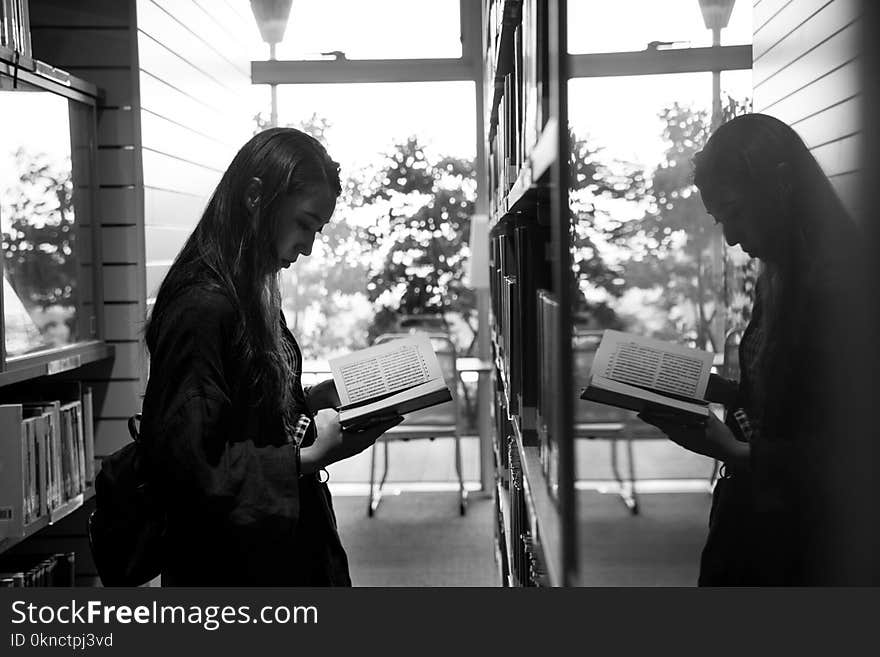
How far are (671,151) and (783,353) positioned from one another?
26 cm

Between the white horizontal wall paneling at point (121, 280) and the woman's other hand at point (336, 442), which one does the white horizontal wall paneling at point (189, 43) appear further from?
the woman's other hand at point (336, 442)

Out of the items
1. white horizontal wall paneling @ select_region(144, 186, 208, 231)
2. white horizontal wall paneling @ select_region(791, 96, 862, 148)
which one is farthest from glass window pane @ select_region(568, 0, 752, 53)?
white horizontal wall paneling @ select_region(144, 186, 208, 231)

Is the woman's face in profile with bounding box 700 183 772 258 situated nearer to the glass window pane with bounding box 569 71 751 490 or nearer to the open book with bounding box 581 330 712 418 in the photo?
the glass window pane with bounding box 569 71 751 490

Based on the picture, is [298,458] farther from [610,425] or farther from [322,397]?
[610,425]

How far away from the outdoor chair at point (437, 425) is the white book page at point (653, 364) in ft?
12.4

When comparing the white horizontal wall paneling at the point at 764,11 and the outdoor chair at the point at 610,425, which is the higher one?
the white horizontal wall paneling at the point at 764,11

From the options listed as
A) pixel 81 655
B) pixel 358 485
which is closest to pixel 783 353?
pixel 81 655

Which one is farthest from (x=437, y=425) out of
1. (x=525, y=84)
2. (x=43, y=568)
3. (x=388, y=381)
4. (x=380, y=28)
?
(x=525, y=84)

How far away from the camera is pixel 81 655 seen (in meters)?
1.64

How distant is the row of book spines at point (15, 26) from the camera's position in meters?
2.38

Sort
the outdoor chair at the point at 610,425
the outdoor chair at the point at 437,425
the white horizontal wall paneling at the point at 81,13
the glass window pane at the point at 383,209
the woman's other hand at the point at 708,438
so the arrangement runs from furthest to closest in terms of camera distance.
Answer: the outdoor chair at the point at 437,425 < the glass window pane at the point at 383,209 < the white horizontal wall paneling at the point at 81,13 < the outdoor chair at the point at 610,425 < the woman's other hand at the point at 708,438

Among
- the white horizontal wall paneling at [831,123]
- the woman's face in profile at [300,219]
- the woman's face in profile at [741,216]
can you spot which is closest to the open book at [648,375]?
the woman's face in profile at [741,216]

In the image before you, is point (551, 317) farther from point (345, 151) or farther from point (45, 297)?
point (345, 151)

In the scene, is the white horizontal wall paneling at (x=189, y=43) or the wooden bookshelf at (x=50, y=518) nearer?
the wooden bookshelf at (x=50, y=518)
